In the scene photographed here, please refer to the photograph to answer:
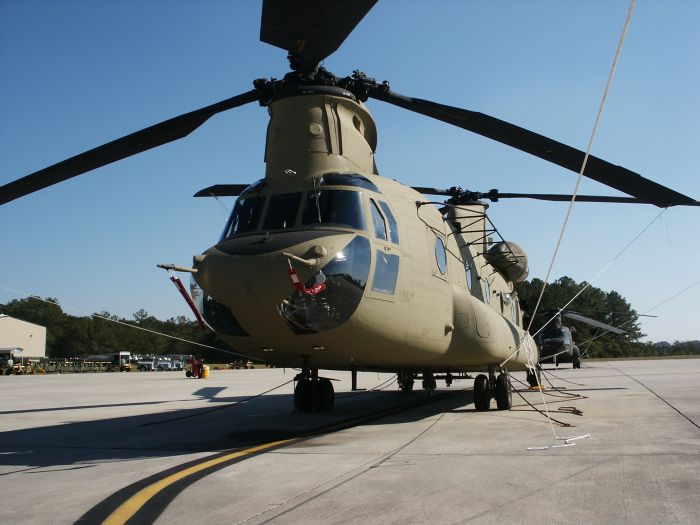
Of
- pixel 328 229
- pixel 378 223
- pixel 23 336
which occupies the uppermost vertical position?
pixel 23 336

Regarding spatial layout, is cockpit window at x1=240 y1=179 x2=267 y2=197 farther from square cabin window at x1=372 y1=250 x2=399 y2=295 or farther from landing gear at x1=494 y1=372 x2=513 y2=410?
landing gear at x1=494 y1=372 x2=513 y2=410

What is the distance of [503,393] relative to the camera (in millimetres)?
12375

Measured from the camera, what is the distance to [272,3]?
703 cm

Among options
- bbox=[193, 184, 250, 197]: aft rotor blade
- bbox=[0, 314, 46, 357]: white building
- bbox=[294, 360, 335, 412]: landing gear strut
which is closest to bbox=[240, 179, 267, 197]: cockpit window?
bbox=[193, 184, 250, 197]: aft rotor blade

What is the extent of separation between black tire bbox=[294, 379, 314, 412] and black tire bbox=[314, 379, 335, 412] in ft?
0.45

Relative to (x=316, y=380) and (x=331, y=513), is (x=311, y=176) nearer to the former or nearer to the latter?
(x=316, y=380)

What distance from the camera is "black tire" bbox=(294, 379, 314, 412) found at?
37.9ft

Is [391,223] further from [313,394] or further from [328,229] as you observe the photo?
[313,394]

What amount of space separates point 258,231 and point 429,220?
3447 mm

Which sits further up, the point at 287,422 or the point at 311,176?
the point at 311,176

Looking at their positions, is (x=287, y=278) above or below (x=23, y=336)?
below

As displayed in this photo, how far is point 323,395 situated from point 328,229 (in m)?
4.59

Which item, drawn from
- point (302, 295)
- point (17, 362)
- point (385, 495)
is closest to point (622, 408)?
point (302, 295)

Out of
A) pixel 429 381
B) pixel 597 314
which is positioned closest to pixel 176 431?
pixel 429 381
